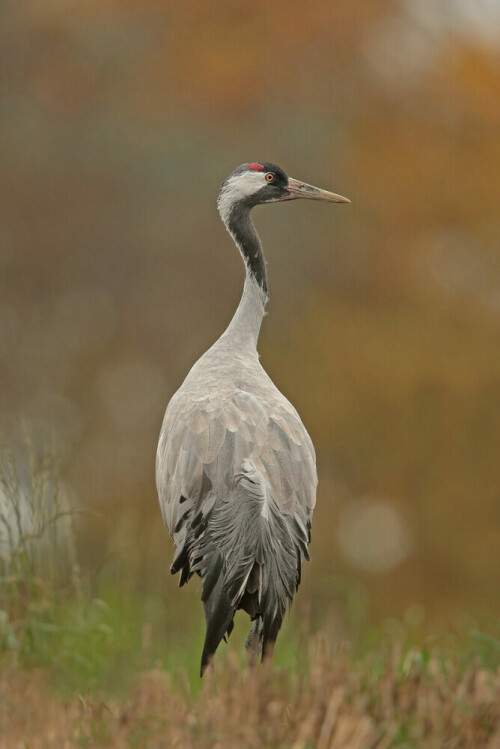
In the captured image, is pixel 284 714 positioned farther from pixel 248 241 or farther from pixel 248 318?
pixel 248 241

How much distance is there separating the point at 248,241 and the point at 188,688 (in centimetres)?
218

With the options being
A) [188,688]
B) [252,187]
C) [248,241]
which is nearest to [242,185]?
[252,187]

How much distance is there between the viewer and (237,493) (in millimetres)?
3795

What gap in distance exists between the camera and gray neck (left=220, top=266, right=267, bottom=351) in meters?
4.60

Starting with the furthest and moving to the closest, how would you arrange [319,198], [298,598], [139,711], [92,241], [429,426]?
[92,241] → [429,426] → [298,598] → [319,198] → [139,711]

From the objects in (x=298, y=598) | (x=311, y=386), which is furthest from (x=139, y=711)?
(x=311, y=386)

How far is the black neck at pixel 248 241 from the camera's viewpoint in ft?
15.5

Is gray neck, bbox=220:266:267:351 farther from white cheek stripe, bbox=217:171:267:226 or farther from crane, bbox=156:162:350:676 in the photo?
white cheek stripe, bbox=217:171:267:226

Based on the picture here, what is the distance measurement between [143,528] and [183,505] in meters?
1.49

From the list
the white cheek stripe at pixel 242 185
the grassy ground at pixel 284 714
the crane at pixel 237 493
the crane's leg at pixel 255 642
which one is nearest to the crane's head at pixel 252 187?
the white cheek stripe at pixel 242 185

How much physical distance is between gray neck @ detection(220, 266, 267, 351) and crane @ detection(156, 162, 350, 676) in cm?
15

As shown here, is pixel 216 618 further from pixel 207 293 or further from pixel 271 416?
pixel 207 293

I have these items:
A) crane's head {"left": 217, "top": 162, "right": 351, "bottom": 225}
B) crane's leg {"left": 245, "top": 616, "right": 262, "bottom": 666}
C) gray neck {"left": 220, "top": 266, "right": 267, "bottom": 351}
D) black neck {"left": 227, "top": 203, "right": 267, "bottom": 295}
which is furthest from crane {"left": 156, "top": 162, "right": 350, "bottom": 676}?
crane's head {"left": 217, "top": 162, "right": 351, "bottom": 225}

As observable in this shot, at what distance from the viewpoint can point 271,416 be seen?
4.06 m
